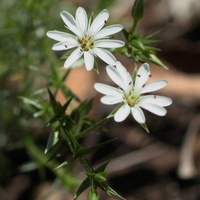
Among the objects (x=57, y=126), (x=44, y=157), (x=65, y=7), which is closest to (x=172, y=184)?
(x=44, y=157)

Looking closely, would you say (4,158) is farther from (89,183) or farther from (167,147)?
(89,183)

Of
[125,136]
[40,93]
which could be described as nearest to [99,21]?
[40,93]

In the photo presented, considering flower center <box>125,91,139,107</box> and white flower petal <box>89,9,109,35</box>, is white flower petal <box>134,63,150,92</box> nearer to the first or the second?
flower center <box>125,91,139,107</box>

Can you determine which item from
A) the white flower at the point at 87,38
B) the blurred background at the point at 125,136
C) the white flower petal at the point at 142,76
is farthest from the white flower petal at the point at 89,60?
the blurred background at the point at 125,136

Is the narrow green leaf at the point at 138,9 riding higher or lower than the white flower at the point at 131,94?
higher

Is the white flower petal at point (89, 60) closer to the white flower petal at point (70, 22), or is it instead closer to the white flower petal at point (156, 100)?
the white flower petal at point (70, 22)
